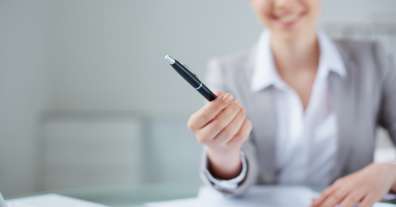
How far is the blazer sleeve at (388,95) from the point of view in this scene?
1.03 metres

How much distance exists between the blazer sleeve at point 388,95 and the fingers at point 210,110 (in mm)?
488

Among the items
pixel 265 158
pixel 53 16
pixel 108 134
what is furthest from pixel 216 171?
pixel 53 16

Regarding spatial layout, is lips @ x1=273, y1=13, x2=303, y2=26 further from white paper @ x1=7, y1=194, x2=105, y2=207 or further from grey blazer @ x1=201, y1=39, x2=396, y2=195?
white paper @ x1=7, y1=194, x2=105, y2=207

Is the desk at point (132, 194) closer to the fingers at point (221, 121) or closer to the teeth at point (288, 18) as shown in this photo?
the fingers at point (221, 121)

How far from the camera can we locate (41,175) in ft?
7.30

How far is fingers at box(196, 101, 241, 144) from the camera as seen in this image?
2.19 ft

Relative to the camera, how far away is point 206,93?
638 mm

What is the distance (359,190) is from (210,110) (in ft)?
0.78

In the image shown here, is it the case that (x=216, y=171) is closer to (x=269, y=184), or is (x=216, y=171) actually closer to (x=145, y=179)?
(x=269, y=184)

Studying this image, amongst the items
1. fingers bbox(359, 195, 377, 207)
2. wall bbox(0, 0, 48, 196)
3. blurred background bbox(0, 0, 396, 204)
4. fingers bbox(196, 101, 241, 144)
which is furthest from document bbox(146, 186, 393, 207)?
wall bbox(0, 0, 48, 196)

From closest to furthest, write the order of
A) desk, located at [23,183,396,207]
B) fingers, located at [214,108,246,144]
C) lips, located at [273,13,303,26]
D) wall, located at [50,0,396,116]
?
fingers, located at [214,108,246,144]
desk, located at [23,183,396,207]
lips, located at [273,13,303,26]
wall, located at [50,0,396,116]

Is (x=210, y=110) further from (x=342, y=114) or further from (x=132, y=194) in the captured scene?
(x=342, y=114)

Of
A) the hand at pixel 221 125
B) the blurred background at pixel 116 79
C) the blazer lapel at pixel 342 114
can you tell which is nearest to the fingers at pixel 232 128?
the hand at pixel 221 125

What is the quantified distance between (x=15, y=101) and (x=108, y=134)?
1.25 feet
